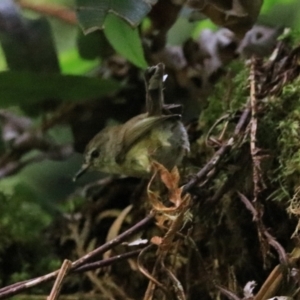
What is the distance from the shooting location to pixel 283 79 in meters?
1.07

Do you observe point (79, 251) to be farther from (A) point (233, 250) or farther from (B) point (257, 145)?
(B) point (257, 145)

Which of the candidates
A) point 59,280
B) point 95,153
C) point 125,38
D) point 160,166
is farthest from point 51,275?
point 125,38

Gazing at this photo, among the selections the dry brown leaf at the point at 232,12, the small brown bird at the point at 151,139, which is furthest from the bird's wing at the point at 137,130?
the dry brown leaf at the point at 232,12

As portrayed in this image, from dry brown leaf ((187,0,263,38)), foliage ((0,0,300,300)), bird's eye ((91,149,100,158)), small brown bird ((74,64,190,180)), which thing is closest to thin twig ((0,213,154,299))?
foliage ((0,0,300,300))

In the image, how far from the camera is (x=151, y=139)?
3.46 feet

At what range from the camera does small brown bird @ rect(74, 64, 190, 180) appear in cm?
104

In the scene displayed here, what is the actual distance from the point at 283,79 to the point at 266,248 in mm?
336

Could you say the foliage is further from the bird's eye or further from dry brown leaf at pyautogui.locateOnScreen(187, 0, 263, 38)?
the bird's eye

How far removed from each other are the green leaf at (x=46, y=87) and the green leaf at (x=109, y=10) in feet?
0.88

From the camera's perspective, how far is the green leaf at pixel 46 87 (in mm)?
1236

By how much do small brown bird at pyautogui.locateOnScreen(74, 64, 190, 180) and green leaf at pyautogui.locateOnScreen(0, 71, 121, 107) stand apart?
219mm

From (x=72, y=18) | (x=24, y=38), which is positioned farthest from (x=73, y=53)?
(x=24, y=38)

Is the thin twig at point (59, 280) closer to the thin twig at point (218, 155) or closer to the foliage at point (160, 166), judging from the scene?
the foliage at point (160, 166)

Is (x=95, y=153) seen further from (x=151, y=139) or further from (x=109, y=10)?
(x=109, y=10)
